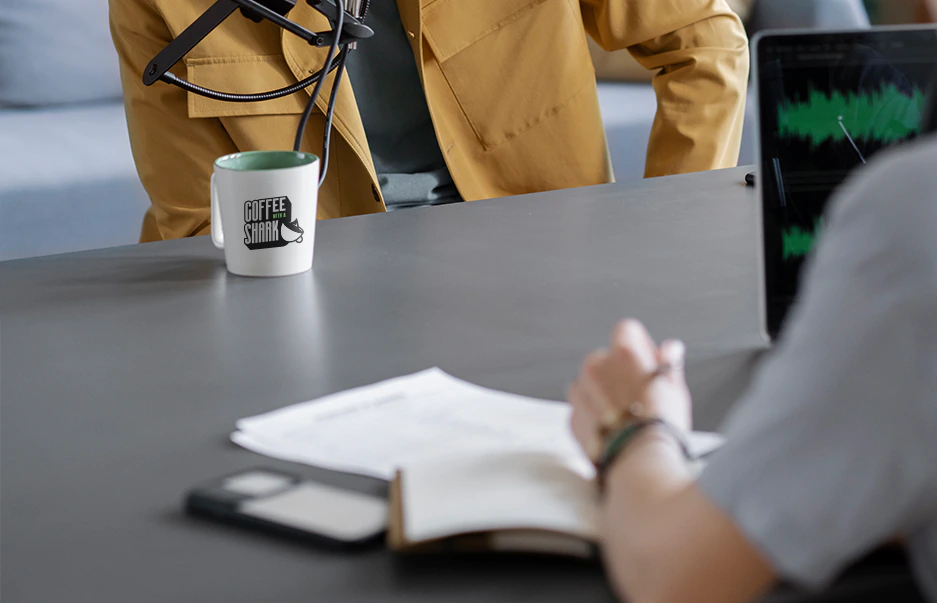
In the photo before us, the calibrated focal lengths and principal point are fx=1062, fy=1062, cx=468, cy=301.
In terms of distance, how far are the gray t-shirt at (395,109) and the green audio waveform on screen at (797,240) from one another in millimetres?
913

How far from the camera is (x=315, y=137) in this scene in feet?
4.98

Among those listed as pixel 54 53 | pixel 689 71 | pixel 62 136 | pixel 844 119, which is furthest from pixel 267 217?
pixel 54 53

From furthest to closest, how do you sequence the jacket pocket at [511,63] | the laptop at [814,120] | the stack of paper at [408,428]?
the jacket pocket at [511,63]
the laptop at [814,120]
the stack of paper at [408,428]

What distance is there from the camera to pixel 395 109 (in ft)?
5.39

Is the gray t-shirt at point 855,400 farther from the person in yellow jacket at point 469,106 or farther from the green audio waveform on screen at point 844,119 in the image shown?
the person in yellow jacket at point 469,106

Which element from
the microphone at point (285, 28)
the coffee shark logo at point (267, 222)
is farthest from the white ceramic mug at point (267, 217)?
the microphone at point (285, 28)

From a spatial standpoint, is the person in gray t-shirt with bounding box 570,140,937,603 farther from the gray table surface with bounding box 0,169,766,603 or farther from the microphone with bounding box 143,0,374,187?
the microphone with bounding box 143,0,374,187

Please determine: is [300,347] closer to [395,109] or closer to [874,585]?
[874,585]

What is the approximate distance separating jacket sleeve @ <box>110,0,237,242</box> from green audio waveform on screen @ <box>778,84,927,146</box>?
925 mm

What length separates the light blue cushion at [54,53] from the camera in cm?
265

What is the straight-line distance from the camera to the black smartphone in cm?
51

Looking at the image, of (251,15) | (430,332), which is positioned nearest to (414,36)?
(251,15)

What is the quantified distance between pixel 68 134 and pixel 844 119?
2249 mm

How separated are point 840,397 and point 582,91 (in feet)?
4.40
